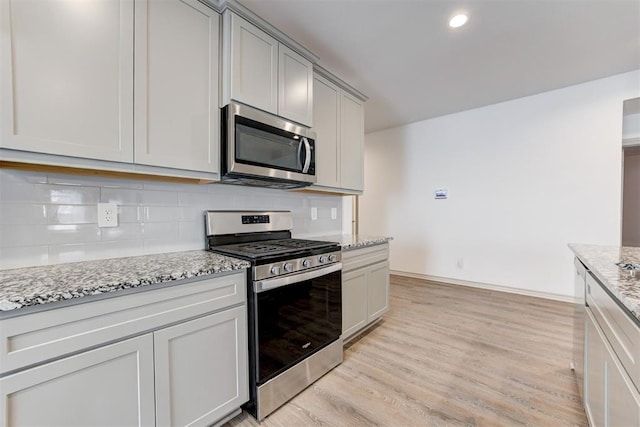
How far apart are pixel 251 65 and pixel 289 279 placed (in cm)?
139

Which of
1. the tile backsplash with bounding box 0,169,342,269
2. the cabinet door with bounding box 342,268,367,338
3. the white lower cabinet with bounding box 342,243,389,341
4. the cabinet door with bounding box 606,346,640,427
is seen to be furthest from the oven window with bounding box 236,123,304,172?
the cabinet door with bounding box 606,346,640,427

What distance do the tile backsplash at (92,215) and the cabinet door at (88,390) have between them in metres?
0.64

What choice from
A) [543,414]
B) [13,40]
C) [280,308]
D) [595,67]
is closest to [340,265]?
[280,308]

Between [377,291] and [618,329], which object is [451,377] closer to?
[377,291]

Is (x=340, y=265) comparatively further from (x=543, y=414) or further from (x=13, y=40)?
(x=13, y=40)

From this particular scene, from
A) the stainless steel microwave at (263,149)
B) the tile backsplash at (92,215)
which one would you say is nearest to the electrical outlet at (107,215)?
the tile backsplash at (92,215)

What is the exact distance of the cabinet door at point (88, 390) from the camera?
89 cm

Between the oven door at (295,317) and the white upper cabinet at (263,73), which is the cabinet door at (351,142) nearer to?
the white upper cabinet at (263,73)

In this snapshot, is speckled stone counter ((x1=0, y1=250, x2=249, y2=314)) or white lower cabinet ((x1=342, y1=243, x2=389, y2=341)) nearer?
speckled stone counter ((x1=0, y1=250, x2=249, y2=314))

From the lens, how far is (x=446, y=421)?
4.99 ft

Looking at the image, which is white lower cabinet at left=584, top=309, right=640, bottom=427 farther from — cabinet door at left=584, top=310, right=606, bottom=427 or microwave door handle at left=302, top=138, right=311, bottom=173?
microwave door handle at left=302, top=138, right=311, bottom=173

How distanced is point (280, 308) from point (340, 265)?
61 centimetres

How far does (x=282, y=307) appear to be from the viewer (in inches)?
63.7

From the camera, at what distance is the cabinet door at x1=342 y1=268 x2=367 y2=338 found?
7.38ft
